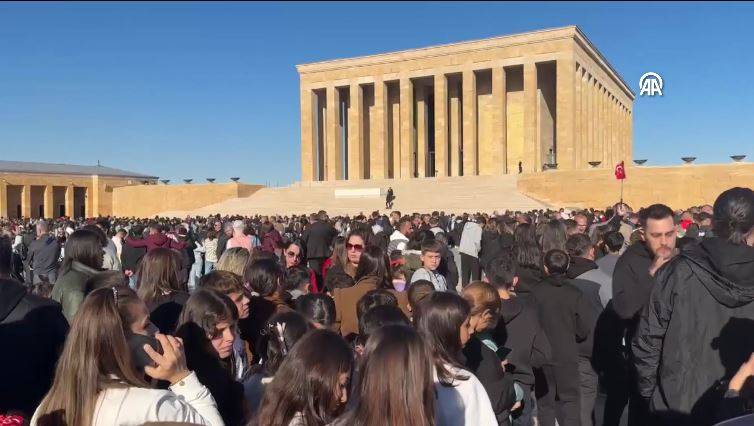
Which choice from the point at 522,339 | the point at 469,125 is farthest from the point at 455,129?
the point at 522,339

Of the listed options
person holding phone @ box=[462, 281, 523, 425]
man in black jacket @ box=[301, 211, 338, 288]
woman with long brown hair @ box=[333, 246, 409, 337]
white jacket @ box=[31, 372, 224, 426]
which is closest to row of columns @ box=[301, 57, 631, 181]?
man in black jacket @ box=[301, 211, 338, 288]

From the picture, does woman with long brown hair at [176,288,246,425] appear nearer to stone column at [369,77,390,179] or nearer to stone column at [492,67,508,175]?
stone column at [492,67,508,175]

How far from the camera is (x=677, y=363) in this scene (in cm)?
354

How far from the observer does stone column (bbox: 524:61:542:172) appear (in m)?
42.3

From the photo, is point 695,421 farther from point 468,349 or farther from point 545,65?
point 545,65

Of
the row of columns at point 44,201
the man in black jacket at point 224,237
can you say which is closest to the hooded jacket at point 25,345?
the man in black jacket at point 224,237

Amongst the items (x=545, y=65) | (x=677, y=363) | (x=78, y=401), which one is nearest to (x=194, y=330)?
(x=78, y=401)

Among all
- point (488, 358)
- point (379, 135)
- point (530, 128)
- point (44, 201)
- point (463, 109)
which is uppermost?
point (463, 109)

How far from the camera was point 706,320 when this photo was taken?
3480 mm

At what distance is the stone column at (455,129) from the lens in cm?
4866

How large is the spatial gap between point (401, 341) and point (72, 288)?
151 inches

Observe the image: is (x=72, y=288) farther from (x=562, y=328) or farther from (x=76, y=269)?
(x=562, y=328)

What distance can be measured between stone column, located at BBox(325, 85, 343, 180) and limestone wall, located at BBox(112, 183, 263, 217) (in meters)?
5.91

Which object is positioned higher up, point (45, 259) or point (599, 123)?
point (599, 123)
